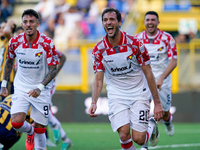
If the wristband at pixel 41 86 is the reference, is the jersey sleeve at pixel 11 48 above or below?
above

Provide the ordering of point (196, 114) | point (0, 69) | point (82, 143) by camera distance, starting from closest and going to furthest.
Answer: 1. point (0, 69)
2. point (82, 143)
3. point (196, 114)

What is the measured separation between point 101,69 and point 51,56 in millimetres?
1066

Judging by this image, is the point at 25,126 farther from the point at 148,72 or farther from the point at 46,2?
the point at 46,2

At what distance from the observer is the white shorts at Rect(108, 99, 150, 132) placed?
6.56m

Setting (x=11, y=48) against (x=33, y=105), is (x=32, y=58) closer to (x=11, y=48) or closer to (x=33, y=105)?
(x=11, y=48)

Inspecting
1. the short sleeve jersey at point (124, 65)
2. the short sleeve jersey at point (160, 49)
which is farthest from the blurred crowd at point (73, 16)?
the short sleeve jersey at point (124, 65)

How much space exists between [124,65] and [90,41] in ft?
28.8

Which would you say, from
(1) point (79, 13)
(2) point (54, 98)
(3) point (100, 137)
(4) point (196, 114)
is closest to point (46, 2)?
(1) point (79, 13)

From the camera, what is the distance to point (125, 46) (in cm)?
653

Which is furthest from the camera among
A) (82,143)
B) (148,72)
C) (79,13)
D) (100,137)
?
(79,13)

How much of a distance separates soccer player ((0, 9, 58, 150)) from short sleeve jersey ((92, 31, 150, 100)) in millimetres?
1005

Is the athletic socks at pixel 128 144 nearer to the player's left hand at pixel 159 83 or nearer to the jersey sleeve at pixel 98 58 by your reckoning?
the jersey sleeve at pixel 98 58

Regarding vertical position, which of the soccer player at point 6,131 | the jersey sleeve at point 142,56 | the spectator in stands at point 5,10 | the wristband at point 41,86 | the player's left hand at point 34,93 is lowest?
the soccer player at point 6,131

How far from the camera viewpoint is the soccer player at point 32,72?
7289 millimetres
